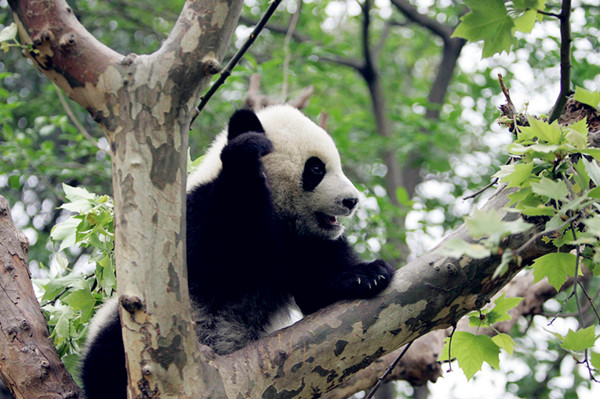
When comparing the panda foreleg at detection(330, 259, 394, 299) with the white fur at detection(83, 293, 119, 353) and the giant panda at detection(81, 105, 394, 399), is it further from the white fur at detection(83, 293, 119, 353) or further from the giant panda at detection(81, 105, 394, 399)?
the white fur at detection(83, 293, 119, 353)

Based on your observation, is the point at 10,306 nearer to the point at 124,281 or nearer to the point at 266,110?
the point at 124,281

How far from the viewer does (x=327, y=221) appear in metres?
3.48

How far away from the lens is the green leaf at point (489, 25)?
6.79ft

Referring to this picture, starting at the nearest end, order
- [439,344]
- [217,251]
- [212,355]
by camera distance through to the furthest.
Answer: [212,355]
[217,251]
[439,344]

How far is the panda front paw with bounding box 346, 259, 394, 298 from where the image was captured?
257cm

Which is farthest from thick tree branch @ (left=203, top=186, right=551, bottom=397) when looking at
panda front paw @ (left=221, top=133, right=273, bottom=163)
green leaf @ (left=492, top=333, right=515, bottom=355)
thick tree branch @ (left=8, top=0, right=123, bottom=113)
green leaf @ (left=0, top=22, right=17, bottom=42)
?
green leaf @ (left=0, top=22, right=17, bottom=42)

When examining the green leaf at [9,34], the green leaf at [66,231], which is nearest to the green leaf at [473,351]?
the green leaf at [66,231]

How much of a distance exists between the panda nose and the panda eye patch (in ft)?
0.68

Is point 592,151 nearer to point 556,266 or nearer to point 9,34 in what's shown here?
point 556,266

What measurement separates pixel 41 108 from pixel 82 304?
6.08 m

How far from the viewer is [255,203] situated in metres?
2.83

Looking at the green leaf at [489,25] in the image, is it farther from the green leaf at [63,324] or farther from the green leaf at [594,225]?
the green leaf at [63,324]

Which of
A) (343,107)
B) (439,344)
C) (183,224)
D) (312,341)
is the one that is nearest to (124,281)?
(183,224)

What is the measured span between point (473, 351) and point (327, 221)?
1200 mm
